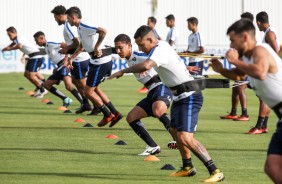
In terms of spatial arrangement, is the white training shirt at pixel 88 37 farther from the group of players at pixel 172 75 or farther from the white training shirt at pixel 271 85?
the white training shirt at pixel 271 85

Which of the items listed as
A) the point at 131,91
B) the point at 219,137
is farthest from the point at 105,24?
the point at 219,137

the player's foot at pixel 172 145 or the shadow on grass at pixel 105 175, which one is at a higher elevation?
the shadow on grass at pixel 105 175

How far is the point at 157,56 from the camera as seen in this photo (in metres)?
11.5

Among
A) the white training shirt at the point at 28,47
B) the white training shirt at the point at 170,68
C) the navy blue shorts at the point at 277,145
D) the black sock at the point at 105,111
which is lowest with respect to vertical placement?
the black sock at the point at 105,111

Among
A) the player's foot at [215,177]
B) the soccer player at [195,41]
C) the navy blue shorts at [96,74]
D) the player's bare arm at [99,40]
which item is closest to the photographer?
the player's foot at [215,177]

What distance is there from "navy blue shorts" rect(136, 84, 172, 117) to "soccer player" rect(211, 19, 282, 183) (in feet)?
15.8

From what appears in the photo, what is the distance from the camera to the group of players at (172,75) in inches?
353

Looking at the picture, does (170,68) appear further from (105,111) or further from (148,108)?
(105,111)

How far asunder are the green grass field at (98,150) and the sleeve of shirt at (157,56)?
1482 millimetres

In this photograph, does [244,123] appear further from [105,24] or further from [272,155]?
[105,24]

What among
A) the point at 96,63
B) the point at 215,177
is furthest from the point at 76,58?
the point at 215,177

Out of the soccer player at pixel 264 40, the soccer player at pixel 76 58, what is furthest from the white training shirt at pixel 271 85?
the soccer player at pixel 76 58

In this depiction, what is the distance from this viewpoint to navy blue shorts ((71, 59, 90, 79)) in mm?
20438

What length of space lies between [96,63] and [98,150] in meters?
4.08
